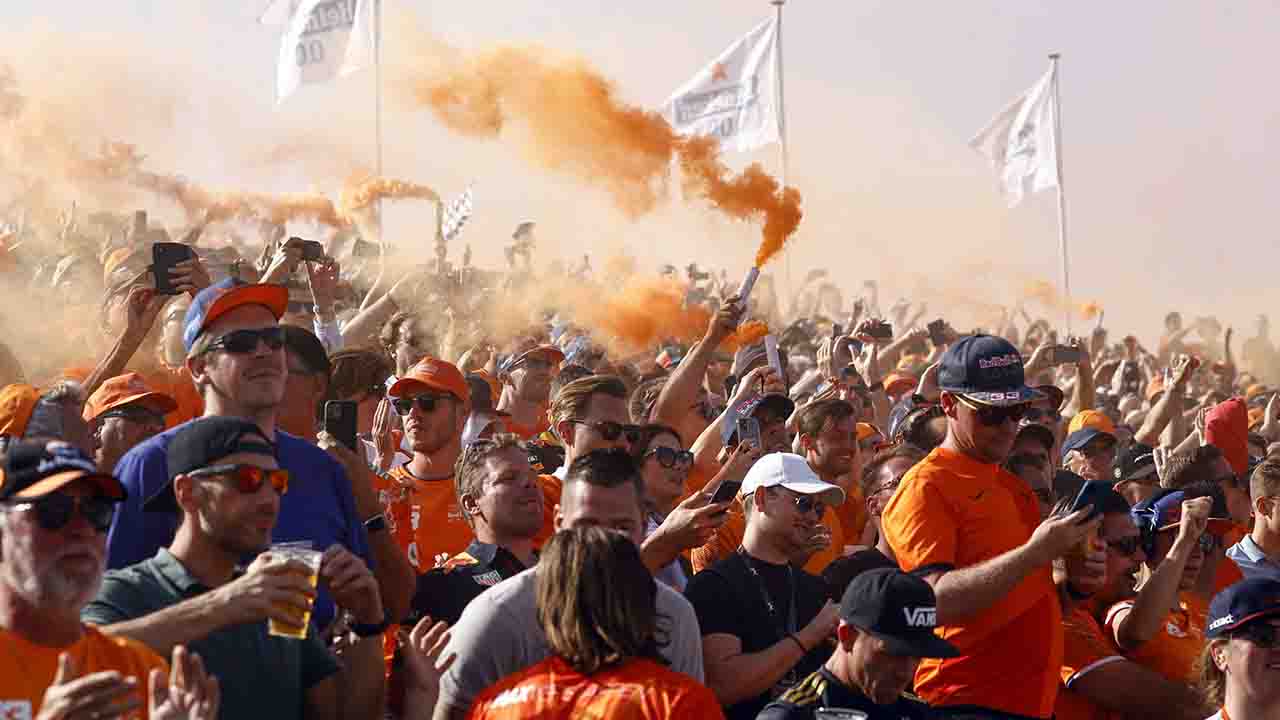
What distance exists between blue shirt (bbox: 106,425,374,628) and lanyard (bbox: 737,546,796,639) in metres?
1.33

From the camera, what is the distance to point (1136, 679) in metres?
6.50

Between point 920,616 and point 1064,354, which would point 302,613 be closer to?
point 920,616

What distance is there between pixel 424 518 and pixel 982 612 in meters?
2.43

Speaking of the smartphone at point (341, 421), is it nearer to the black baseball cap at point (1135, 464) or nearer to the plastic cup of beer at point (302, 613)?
the plastic cup of beer at point (302, 613)

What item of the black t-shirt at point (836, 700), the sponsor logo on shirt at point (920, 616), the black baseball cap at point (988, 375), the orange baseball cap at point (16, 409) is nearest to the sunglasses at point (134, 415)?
the orange baseball cap at point (16, 409)

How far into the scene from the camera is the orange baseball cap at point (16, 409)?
628 cm

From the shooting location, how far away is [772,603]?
5910 millimetres

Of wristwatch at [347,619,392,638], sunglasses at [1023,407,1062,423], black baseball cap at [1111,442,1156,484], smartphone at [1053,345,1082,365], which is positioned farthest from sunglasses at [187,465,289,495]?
smartphone at [1053,345,1082,365]

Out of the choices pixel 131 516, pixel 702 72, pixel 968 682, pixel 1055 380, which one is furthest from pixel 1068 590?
pixel 702 72

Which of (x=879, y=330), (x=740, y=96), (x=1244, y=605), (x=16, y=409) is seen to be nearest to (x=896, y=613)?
(x=1244, y=605)

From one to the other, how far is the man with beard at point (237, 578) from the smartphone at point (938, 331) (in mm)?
10981

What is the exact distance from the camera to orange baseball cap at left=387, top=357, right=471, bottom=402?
749 centimetres

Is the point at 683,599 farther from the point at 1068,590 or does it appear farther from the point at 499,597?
the point at 1068,590

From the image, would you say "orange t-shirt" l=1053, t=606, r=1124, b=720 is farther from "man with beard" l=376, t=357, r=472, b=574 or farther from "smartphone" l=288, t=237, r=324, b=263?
"smartphone" l=288, t=237, r=324, b=263
